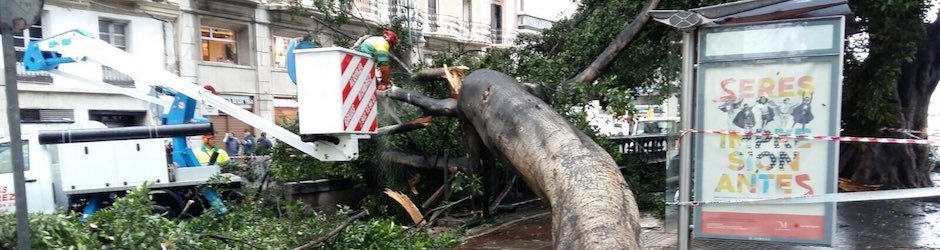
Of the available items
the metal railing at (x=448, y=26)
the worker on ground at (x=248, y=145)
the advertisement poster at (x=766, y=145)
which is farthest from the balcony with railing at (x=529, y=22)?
the advertisement poster at (x=766, y=145)

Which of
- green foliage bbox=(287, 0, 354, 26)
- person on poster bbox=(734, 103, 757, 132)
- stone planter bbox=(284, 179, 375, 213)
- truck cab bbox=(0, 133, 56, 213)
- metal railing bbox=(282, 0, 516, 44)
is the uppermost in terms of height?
metal railing bbox=(282, 0, 516, 44)

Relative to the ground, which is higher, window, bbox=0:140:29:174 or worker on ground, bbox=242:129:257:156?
window, bbox=0:140:29:174

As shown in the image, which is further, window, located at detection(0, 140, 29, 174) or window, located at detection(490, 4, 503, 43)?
window, located at detection(490, 4, 503, 43)

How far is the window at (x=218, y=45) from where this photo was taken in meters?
19.4

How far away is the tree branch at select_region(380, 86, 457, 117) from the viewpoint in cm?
604

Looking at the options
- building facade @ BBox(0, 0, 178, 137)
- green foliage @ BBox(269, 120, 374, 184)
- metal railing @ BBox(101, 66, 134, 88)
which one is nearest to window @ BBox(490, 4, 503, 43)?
building facade @ BBox(0, 0, 178, 137)

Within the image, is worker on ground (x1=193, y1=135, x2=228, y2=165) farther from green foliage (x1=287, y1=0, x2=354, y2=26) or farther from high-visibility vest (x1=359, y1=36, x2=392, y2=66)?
high-visibility vest (x1=359, y1=36, x2=392, y2=66)

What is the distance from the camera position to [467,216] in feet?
25.5

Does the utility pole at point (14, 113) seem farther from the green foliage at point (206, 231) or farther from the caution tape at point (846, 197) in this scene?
the caution tape at point (846, 197)

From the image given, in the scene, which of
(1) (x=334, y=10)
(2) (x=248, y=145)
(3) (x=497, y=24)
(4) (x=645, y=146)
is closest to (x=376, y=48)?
(1) (x=334, y=10)

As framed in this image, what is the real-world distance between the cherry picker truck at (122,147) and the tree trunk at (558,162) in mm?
977

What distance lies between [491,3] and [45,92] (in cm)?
1916

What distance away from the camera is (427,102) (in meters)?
6.27

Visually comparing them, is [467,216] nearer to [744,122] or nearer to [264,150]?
[264,150]
